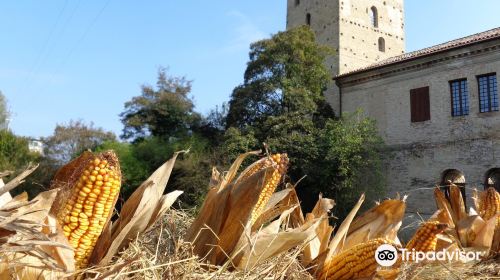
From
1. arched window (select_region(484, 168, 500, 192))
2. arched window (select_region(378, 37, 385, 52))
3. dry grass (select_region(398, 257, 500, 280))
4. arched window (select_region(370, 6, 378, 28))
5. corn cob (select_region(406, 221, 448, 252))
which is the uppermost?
arched window (select_region(370, 6, 378, 28))

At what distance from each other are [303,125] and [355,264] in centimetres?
1590

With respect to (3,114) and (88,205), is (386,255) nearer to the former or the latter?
(88,205)

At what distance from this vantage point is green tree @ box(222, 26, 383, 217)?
16.5m

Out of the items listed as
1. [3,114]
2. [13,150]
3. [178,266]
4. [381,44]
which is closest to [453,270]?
[178,266]

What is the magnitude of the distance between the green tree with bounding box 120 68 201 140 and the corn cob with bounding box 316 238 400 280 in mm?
21443

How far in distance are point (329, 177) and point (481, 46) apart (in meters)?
7.31

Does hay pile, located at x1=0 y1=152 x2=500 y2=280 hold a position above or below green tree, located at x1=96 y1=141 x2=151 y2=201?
below

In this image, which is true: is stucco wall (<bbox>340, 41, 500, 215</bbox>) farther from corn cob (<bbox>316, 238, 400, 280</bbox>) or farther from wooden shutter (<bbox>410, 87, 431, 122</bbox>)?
corn cob (<bbox>316, 238, 400, 280</bbox>)

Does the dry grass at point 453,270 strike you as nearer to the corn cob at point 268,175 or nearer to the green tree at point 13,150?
the corn cob at point 268,175

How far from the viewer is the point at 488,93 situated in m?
16.3

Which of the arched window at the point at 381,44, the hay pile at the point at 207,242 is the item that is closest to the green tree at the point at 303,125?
the arched window at the point at 381,44

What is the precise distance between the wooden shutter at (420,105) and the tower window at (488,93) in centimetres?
196

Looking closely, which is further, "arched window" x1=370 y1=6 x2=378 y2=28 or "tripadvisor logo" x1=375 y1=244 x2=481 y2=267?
"arched window" x1=370 y1=6 x2=378 y2=28

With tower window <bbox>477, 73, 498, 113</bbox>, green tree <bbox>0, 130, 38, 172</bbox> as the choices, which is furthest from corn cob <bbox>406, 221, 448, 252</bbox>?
green tree <bbox>0, 130, 38, 172</bbox>
